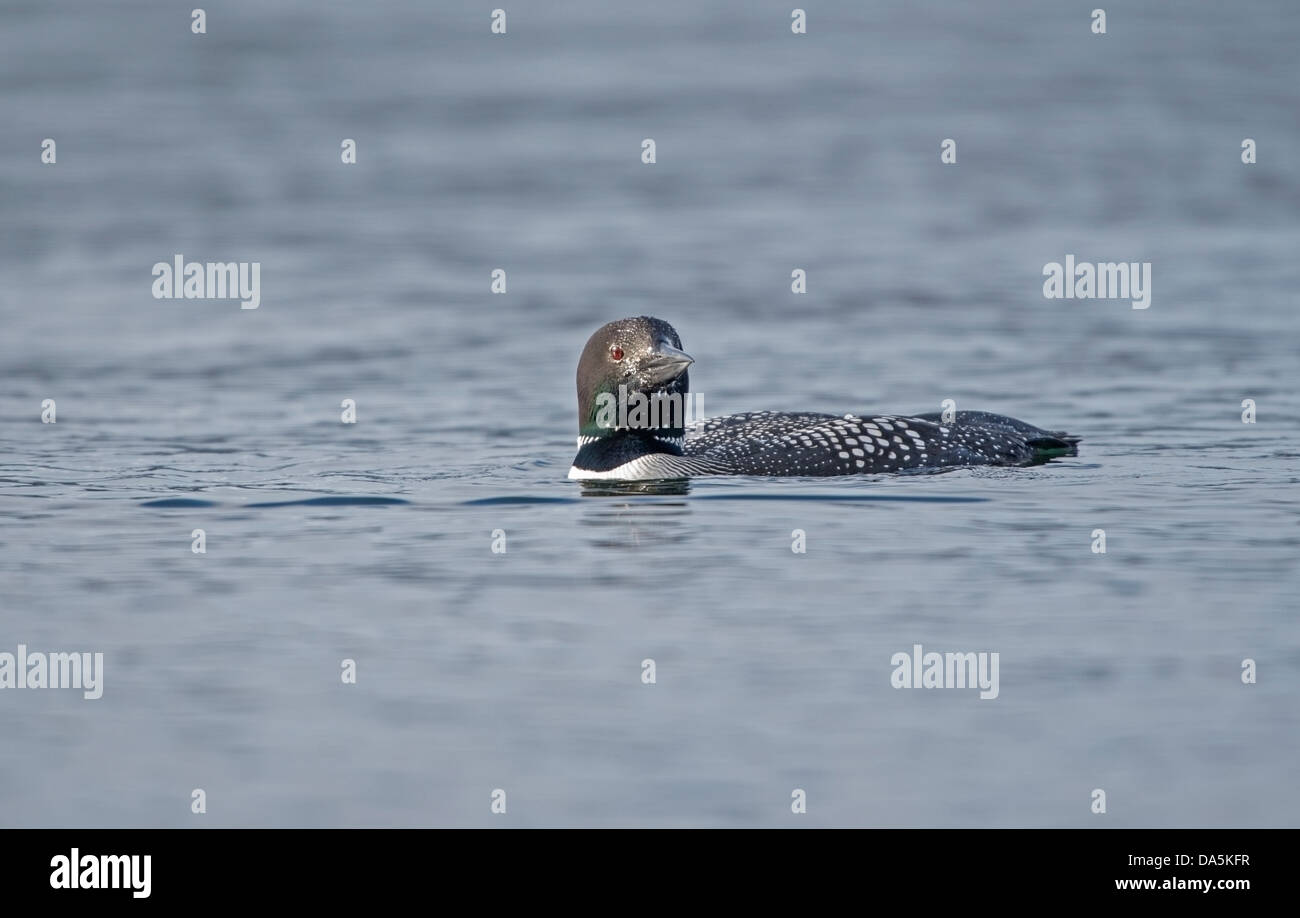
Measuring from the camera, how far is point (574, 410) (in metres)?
11.0

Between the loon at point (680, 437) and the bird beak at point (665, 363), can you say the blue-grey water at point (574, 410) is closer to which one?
the loon at point (680, 437)

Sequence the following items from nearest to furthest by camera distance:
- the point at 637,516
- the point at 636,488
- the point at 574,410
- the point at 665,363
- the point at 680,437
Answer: the point at 637,516
the point at 665,363
the point at 636,488
the point at 680,437
the point at 574,410

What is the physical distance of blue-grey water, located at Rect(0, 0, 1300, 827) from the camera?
5.30m

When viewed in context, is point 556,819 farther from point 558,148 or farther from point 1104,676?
point 558,148

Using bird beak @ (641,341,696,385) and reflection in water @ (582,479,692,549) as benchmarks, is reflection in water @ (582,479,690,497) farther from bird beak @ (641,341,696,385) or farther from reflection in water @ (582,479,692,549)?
bird beak @ (641,341,696,385)

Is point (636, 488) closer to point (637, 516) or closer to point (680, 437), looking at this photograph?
point (680, 437)

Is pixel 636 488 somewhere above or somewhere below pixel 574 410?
below

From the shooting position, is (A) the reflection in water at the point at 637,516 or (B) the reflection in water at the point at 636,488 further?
(B) the reflection in water at the point at 636,488

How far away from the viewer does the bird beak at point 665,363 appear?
28.2 feet

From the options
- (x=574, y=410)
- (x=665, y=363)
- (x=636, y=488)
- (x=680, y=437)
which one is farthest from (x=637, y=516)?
(x=574, y=410)

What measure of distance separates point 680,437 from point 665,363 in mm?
504

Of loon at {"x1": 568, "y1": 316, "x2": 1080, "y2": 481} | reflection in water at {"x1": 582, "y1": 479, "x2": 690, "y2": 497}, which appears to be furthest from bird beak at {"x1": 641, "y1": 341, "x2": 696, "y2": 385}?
reflection in water at {"x1": 582, "y1": 479, "x2": 690, "y2": 497}

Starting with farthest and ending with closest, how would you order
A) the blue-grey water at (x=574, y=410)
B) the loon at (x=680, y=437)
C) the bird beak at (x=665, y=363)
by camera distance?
1. the loon at (x=680, y=437)
2. the bird beak at (x=665, y=363)
3. the blue-grey water at (x=574, y=410)

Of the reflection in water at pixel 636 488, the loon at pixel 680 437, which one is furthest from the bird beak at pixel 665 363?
the reflection in water at pixel 636 488
